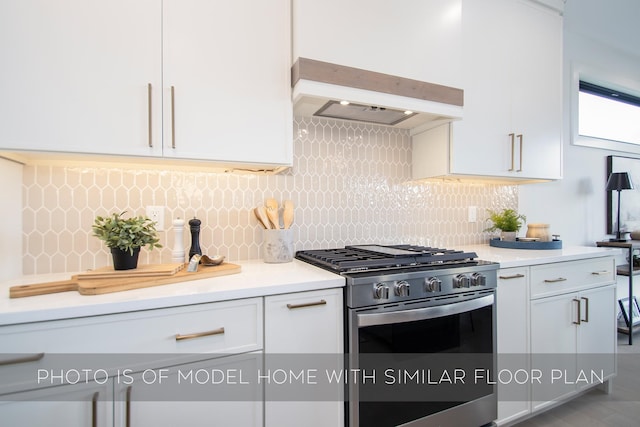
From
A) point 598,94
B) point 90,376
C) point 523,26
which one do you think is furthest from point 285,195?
point 598,94

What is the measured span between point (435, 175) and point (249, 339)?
150 centimetres

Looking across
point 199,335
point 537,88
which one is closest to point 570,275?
point 537,88

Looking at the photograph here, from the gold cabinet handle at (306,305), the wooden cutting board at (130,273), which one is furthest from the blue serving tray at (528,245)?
the wooden cutting board at (130,273)

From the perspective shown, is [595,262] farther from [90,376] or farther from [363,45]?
[90,376]

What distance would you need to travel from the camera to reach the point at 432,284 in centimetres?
136

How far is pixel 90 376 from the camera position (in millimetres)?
927

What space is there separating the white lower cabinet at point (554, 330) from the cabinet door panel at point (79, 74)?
195cm

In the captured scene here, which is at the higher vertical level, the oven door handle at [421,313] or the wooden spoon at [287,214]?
the wooden spoon at [287,214]

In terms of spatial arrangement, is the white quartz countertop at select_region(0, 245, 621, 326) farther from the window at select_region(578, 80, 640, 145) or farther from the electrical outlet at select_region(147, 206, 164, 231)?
the window at select_region(578, 80, 640, 145)

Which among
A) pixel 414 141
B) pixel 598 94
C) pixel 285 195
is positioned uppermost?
pixel 598 94

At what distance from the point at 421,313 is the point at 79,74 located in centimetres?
166

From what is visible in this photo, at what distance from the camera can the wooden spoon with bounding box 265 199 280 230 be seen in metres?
1.64

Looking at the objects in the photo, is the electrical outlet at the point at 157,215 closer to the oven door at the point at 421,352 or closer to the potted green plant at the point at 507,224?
the oven door at the point at 421,352

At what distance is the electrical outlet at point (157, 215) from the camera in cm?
151
